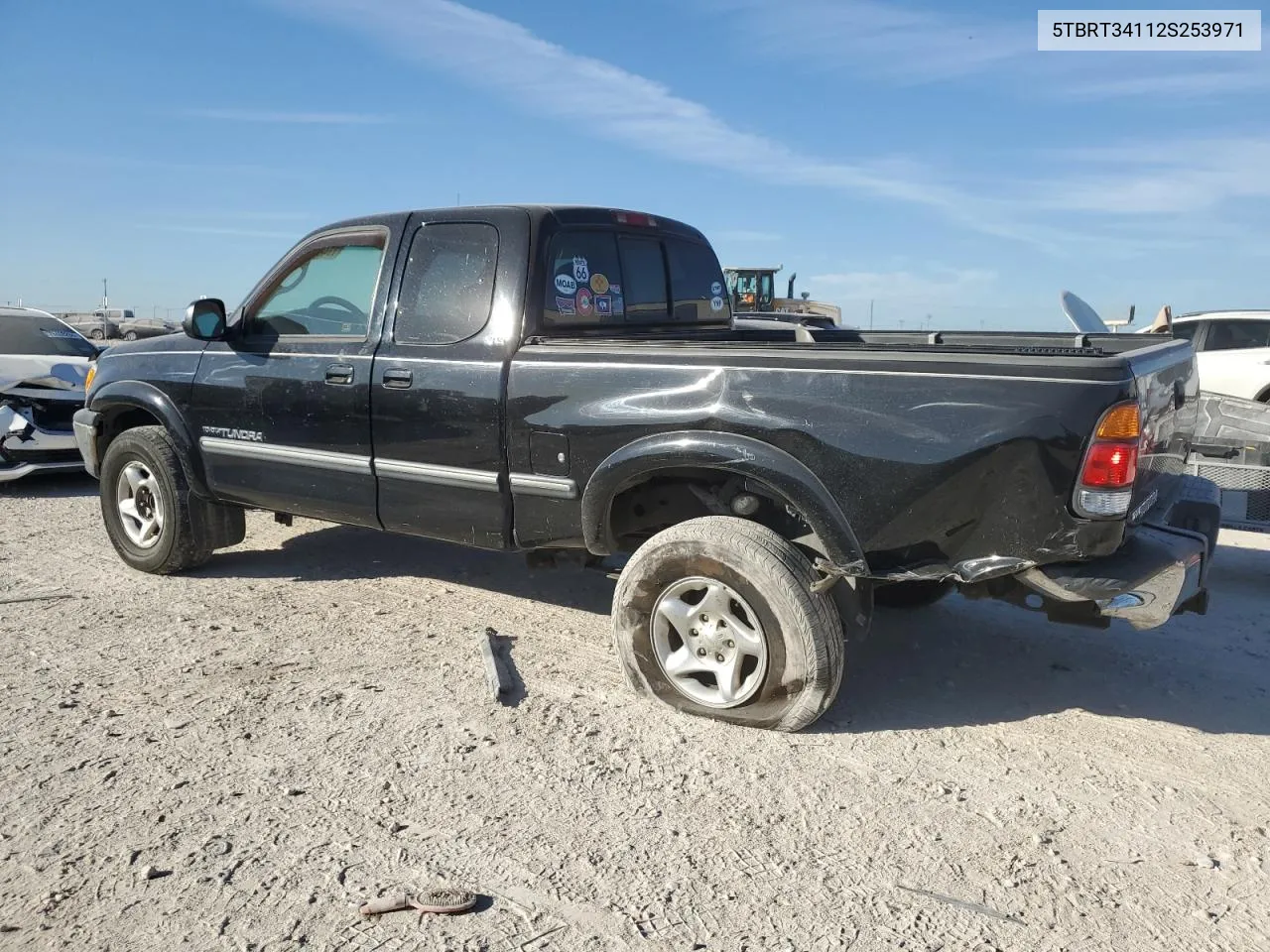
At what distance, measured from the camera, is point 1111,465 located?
3070mm

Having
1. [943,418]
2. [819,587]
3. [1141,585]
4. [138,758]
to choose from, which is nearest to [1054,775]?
[1141,585]

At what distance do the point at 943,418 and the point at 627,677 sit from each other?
1.63 metres

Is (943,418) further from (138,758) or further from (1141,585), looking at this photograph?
(138,758)

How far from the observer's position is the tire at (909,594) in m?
4.57

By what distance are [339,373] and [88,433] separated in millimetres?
2296

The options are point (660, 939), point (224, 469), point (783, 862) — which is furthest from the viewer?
point (224, 469)

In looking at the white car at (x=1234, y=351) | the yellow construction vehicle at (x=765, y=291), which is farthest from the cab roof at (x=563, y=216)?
the yellow construction vehicle at (x=765, y=291)

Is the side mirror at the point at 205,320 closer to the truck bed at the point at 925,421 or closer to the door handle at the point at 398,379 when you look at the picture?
the door handle at the point at 398,379

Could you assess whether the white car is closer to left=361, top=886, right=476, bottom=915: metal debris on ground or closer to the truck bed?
the truck bed

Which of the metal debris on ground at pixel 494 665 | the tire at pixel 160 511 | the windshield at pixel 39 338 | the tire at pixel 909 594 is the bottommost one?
the metal debris on ground at pixel 494 665

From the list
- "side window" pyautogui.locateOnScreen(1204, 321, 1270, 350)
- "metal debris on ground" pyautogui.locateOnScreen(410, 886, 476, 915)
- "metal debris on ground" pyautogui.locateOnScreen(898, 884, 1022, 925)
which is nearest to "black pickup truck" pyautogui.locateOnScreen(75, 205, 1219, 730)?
"metal debris on ground" pyautogui.locateOnScreen(898, 884, 1022, 925)

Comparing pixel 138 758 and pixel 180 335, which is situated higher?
pixel 180 335

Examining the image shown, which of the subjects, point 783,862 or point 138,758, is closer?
point 783,862

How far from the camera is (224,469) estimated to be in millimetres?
5266
